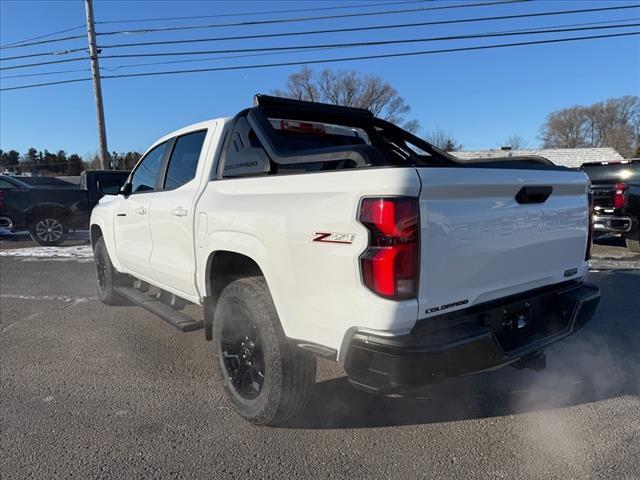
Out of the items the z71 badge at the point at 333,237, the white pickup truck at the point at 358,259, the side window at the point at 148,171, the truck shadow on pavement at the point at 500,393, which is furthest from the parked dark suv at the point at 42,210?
the z71 badge at the point at 333,237

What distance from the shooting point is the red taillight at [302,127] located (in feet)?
12.8

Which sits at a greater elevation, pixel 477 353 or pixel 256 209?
pixel 256 209

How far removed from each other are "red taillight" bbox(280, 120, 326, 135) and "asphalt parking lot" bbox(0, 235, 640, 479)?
6.61 feet

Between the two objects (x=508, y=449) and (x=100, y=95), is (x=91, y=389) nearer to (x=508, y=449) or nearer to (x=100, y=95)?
(x=508, y=449)

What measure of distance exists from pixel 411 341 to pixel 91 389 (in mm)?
2767

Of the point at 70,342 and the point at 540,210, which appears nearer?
the point at 540,210

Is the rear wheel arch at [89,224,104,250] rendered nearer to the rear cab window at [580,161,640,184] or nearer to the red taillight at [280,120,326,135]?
the red taillight at [280,120,326,135]

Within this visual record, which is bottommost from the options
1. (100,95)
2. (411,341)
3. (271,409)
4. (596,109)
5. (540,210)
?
(271,409)

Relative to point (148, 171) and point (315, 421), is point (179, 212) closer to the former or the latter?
point (148, 171)

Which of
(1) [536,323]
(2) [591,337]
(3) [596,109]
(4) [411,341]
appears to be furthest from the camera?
(3) [596,109]

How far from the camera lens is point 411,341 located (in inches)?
86.3

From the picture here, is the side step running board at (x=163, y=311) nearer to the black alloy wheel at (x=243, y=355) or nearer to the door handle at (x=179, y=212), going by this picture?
the black alloy wheel at (x=243, y=355)

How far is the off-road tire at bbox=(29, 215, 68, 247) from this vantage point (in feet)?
39.4

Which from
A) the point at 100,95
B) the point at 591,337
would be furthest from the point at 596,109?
the point at 591,337
